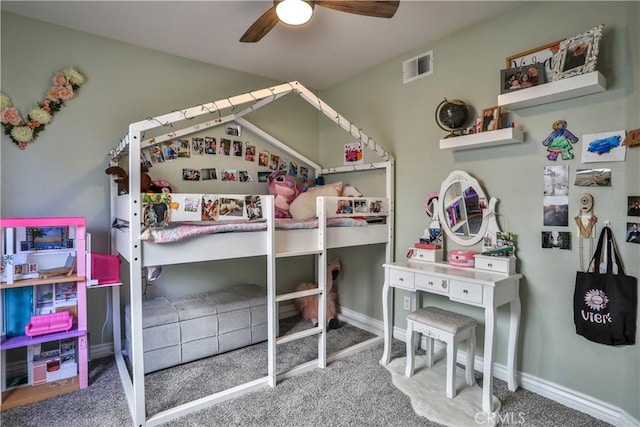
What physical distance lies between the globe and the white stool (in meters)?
1.26

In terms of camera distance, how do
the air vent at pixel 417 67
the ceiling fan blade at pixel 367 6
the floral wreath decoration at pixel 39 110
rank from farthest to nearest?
the air vent at pixel 417 67, the floral wreath decoration at pixel 39 110, the ceiling fan blade at pixel 367 6

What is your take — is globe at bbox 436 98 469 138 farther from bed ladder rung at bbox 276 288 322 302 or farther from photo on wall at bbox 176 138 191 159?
photo on wall at bbox 176 138 191 159

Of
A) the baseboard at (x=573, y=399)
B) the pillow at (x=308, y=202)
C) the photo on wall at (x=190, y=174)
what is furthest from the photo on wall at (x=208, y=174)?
the baseboard at (x=573, y=399)

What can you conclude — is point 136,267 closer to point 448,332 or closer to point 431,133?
point 448,332

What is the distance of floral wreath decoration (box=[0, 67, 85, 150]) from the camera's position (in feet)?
7.33

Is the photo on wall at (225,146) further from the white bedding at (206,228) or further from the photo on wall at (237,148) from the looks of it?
the white bedding at (206,228)

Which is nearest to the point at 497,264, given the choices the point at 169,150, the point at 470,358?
the point at 470,358

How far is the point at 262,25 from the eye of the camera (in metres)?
1.96

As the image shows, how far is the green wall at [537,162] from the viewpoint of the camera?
1772 millimetres

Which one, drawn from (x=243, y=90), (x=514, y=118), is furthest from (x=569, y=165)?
(x=243, y=90)

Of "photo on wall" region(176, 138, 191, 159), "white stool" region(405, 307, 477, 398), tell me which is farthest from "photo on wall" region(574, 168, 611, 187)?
"photo on wall" region(176, 138, 191, 159)

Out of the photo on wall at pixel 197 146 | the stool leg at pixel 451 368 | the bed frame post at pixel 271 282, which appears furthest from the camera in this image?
the photo on wall at pixel 197 146

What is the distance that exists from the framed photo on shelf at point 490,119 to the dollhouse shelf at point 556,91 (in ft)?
0.33

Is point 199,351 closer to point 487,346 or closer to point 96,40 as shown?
point 487,346
